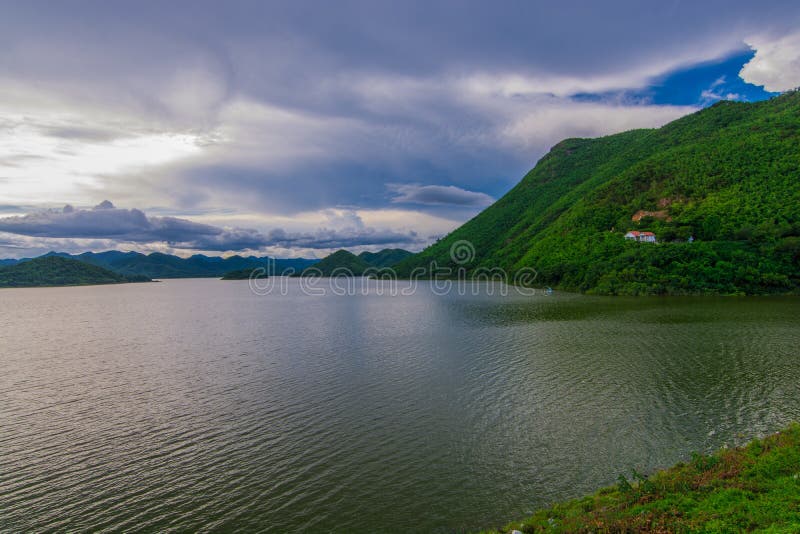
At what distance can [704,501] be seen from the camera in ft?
36.1

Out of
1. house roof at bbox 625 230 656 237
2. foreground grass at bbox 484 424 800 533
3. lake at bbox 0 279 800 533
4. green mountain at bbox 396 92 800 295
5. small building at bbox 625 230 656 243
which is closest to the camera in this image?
foreground grass at bbox 484 424 800 533

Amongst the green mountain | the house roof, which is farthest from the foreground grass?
the house roof

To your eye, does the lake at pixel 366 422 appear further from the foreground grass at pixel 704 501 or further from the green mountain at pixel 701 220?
the green mountain at pixel 701 220

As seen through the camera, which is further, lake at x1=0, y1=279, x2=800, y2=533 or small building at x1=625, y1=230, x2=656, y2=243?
small building at x1=625, y1=230, x2=656, y2=243

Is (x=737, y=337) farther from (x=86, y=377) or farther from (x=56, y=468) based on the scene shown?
(x=86, y=377)

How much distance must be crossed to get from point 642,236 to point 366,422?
365 ft

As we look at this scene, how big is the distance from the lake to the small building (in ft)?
211

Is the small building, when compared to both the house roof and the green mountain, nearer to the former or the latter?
the house roof

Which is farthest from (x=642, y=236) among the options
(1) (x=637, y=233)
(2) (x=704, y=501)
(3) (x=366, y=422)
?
(2) (x=704, y=501)

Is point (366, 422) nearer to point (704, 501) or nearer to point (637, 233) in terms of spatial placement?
point (704, 501)

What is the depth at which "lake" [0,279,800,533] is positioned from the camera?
14570mm

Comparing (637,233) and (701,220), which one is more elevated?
(701,220)

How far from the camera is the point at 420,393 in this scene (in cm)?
2697

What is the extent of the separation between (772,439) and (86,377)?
4545 cm
